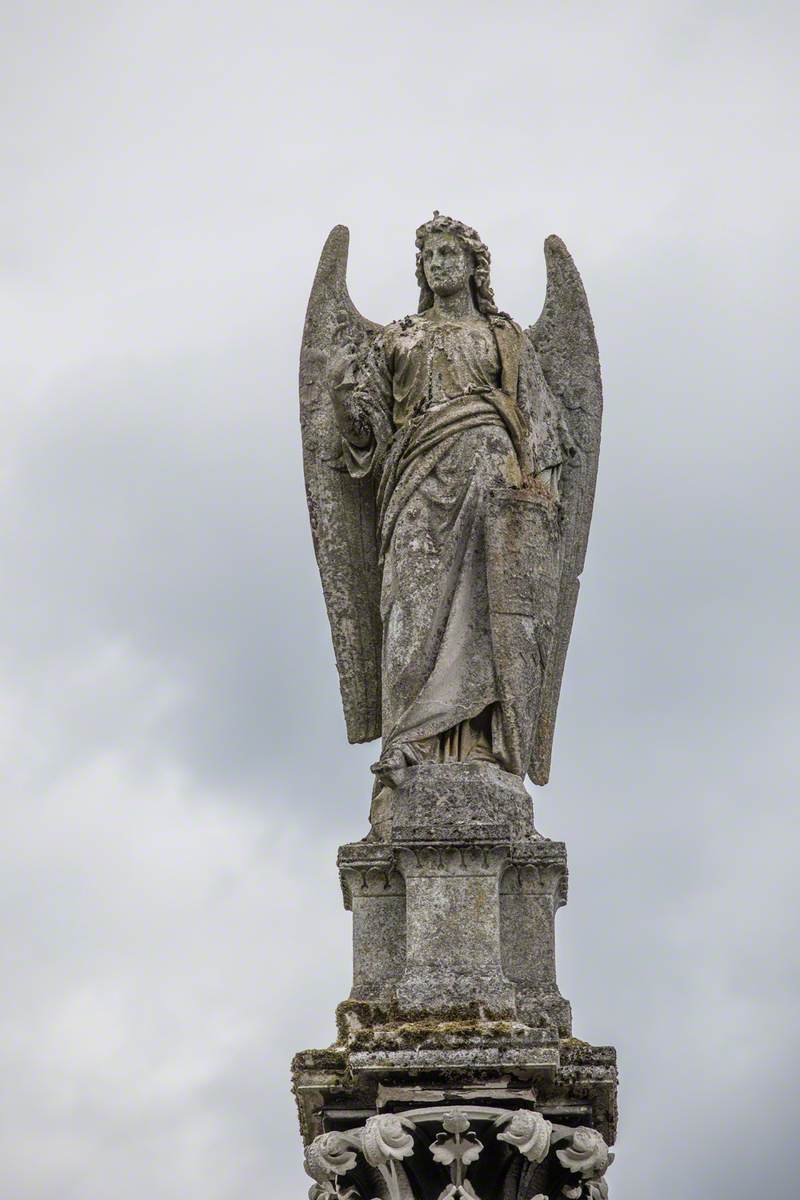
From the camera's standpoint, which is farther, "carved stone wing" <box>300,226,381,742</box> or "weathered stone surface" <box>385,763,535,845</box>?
"carved stone wing" <box>300,226,381,742</box>

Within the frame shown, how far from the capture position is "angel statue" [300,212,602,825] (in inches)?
611

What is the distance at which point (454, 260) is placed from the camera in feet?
55.5

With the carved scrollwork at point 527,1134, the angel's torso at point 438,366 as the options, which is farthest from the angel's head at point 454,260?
the carved scrollwork at point 527,1134

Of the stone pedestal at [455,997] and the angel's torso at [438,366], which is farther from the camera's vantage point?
the angel's torso at [438,366]

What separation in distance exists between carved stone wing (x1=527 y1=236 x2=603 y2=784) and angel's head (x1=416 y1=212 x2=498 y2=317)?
2.10ft

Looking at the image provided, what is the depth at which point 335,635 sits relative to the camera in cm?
1680

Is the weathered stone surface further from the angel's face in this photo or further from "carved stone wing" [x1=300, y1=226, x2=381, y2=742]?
the angel's face

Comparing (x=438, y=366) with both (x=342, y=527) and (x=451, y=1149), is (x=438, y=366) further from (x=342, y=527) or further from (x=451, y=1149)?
(x=451, y=1149)

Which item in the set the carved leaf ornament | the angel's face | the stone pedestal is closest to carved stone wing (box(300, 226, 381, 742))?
the angel's face

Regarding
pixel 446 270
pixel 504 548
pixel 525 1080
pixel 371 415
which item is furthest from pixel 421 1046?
pixel 446 270

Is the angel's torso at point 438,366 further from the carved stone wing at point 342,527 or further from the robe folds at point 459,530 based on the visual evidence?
the carved stone wing at point 342,527

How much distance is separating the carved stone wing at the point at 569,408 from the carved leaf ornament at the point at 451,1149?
11.7 feet

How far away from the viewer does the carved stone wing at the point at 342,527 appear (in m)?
16.7

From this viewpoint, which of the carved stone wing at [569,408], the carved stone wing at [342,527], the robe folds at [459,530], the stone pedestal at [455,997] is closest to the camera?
the stone pedestal at [455,997]
